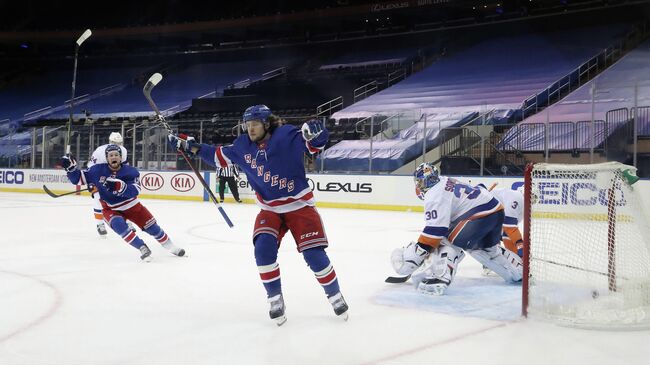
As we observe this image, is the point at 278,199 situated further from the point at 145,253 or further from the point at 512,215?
the point at 145,253

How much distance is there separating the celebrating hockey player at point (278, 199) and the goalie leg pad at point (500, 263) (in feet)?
4.74

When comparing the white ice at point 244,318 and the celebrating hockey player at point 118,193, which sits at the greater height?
the celebrating hockey player at point 118,193

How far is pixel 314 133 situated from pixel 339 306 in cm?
93

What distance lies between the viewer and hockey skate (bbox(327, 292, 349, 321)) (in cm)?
341

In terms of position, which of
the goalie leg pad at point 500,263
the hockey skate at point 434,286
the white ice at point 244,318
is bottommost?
the white ice at point 244,318

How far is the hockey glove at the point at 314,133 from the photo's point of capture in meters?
3.19

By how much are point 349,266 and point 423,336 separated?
232 cm

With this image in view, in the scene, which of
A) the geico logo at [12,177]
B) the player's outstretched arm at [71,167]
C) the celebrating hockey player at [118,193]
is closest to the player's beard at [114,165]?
the celebrating hockey player at [118,193]

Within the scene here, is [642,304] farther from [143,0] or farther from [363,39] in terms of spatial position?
[143,0]

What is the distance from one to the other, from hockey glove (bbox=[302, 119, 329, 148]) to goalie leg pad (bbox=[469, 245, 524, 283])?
1.71 metres

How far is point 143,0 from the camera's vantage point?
26.3m

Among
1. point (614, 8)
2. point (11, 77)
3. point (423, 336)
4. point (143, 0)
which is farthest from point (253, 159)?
point (11, 77)

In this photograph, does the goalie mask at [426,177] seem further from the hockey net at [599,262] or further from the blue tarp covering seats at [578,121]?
the blue tarp covering seats at [578,121]

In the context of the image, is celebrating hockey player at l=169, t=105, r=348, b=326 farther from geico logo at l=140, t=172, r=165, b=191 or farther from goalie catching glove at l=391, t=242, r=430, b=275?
geico logo at l=140, t=172, r=165, b=191
